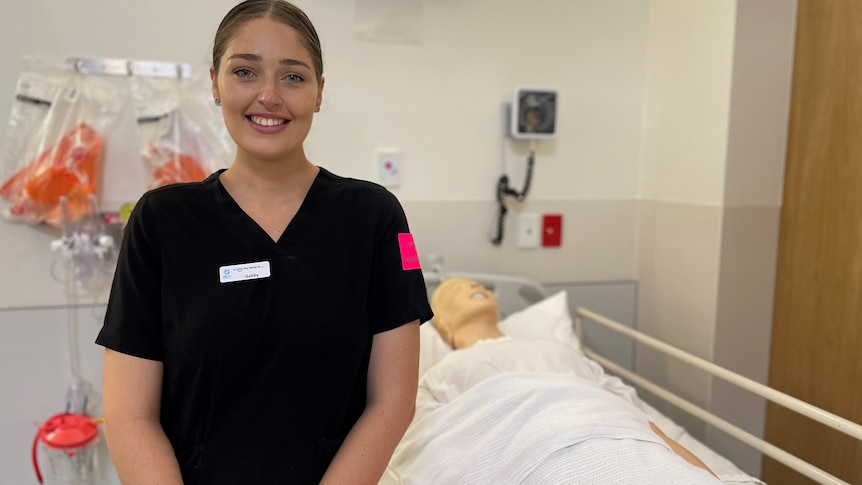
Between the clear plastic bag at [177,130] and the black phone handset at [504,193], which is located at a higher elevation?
the clear plastic bag at [177,130]

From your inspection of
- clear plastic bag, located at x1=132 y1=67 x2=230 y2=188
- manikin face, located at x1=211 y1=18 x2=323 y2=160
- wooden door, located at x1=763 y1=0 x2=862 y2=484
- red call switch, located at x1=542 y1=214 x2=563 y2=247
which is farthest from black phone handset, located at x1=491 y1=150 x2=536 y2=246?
manikin face, located at x1=211 y1=18 x2=323 y2=160

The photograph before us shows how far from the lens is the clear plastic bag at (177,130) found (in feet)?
6.03

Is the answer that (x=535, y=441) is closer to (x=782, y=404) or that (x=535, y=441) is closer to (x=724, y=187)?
(x=782, y=404)

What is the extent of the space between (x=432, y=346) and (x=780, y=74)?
1.34 meters

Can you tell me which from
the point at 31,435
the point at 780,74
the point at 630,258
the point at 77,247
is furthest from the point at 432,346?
the point at 780,74

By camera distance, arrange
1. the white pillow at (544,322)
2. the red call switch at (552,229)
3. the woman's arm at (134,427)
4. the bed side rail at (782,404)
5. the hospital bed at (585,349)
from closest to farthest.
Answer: the woman's arm at (134,427) → the bed side rail at (782,404) → the hospital bed at (585,349) → the white pillow at (544,322) → the red call switch at (552,229)

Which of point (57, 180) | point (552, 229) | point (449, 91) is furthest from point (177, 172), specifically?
point (552, 229)

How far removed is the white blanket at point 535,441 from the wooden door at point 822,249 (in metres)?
0.89

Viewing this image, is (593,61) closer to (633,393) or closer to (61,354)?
(633,393)

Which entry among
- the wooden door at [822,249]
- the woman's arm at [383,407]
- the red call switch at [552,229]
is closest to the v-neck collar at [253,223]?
the woman's arm at [383,407]

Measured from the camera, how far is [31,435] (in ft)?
6.10

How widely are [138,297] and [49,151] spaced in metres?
1.07

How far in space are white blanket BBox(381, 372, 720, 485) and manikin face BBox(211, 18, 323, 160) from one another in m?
0.67

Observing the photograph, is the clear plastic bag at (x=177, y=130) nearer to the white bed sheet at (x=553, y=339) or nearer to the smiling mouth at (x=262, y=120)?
the white bed sheet at (x=553, y=339)
